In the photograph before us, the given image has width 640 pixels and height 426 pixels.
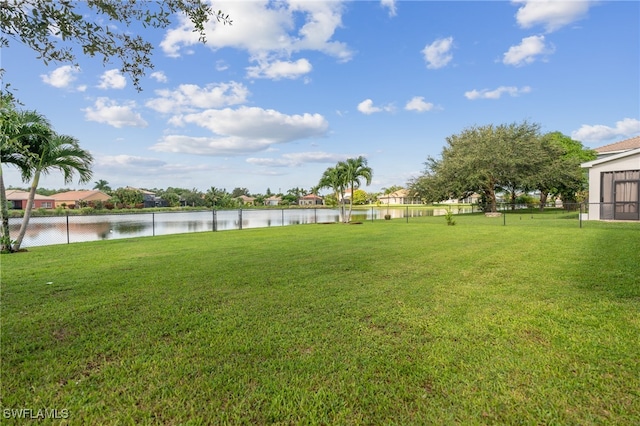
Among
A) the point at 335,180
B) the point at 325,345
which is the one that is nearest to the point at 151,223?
the point at 335,180

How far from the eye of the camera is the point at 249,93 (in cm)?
1844

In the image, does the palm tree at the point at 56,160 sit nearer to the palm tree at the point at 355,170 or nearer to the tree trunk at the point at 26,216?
the tree trunk at the point at 26,216

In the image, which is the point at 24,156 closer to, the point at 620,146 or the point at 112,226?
the point at 112,226

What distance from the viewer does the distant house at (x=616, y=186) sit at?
1497cm

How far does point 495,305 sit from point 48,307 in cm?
523

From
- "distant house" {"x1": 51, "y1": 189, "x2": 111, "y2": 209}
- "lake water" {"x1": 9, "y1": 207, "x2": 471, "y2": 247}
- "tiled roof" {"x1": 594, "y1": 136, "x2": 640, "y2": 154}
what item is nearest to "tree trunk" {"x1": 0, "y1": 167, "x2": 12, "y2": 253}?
"lake water" {"x1": 9, "y1": 207, "x2": 471, "y2": 247}

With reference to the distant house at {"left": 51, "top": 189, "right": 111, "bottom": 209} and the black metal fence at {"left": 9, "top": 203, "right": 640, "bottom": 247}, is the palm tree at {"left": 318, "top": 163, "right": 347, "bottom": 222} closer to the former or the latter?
the black metal fence at {"left": 9, "top": 203, "right": 640, "bottom": 247}

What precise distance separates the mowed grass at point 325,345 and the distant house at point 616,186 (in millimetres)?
12903

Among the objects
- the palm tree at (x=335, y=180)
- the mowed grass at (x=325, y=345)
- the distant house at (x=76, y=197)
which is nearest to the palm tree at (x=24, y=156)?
the mowed grass at (x=325, y=345)

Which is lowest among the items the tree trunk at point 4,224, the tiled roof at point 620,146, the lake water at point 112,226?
the lake water at point 112,226

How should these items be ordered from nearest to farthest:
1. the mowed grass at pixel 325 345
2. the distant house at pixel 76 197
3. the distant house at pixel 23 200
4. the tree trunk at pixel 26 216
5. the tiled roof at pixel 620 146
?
the mowed grass at pixel 325 345, the tree trunk at pixel 26 216, the tiled roof at pixel 620 146, the distant house at pixel 23 200, the distant house at pixel 76 197

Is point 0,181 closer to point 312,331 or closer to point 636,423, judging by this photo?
point 312,331

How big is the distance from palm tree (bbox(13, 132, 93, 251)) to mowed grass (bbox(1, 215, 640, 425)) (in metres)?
4.38

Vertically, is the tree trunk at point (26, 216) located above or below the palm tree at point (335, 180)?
below
